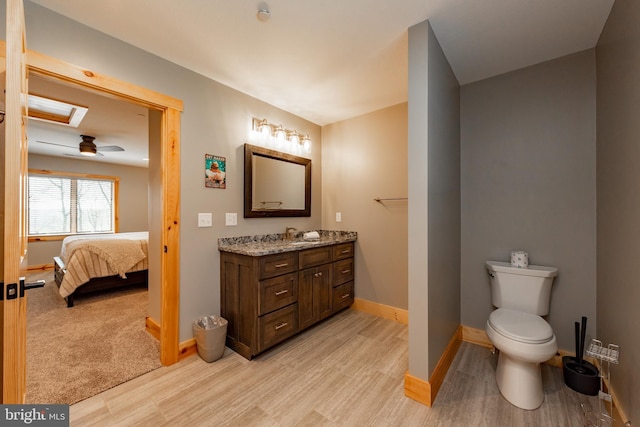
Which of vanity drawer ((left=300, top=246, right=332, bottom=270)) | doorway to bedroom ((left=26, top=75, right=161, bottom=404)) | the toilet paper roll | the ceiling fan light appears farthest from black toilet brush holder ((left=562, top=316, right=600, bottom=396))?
the ceiling fan light

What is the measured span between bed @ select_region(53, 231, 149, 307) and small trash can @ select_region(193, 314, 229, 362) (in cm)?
223

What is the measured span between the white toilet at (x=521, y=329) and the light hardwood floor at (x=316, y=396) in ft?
0.33

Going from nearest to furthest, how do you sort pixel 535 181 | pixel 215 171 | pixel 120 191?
1. pixel 535 181
2. pixel 215 171
3. pixel 120 191

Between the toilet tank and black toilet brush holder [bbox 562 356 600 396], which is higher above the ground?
the toilet tank

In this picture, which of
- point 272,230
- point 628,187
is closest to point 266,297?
point 272,230

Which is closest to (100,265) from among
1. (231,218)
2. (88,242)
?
(88,242)

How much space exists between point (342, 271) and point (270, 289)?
3.55ft

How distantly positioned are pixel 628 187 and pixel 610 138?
484 mm

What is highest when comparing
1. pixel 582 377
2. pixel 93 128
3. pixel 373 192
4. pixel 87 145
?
pixel 93 128

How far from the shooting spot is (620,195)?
4.91 feet

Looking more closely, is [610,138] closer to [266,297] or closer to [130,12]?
[266,297]

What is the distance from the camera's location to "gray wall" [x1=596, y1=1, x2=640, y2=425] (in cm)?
129

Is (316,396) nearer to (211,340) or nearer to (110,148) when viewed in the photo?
(211,340)

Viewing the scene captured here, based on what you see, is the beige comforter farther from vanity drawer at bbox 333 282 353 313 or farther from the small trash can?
vanity drawer at bbox 333 282 353 313
